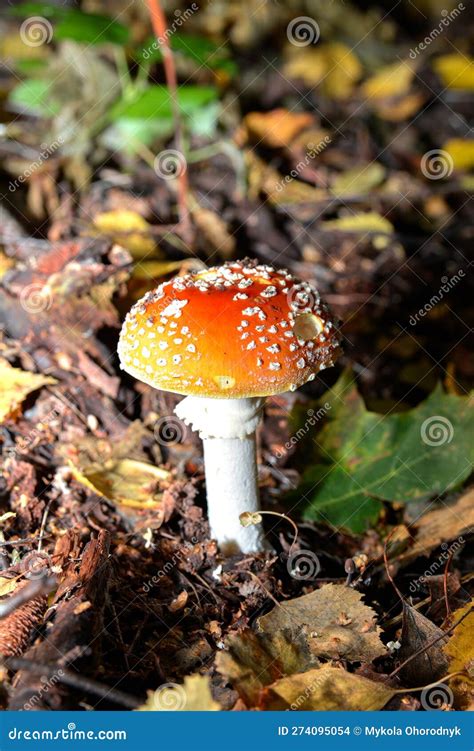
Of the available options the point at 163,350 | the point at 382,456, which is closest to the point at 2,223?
the point at 163,350

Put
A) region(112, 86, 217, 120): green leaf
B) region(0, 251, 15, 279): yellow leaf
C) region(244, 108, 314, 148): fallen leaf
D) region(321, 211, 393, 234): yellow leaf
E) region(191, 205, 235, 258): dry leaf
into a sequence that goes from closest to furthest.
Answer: region(0, 251, 15, 279): yellow leaf → region(112, 86, 217, 120): green leaf → region(191, 205, 235, 258): dry leaf → region(321, 211, 393, 234): yellow leaf → region(244, 108, 314, 148): fallen leaf

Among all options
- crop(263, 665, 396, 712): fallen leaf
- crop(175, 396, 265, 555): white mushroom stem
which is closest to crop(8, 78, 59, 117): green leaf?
crop(175, 396, 265, 555): white mushroom stem

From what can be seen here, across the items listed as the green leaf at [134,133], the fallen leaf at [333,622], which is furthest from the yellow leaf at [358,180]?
the fallen leaf at [333,622]

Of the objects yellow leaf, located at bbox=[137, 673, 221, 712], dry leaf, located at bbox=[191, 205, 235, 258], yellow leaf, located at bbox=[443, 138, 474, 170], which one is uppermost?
yellow leaf, located at bbox=[443, 138, 474, 170]

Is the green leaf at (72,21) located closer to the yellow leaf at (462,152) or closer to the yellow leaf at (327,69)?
the yellow leaf at (327,69)

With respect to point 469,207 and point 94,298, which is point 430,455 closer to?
point 94,298

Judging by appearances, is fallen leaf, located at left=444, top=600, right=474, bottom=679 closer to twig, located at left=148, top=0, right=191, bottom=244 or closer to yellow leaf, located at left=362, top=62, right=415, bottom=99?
twig, located at left=148, top=0, right=191, bottom=244

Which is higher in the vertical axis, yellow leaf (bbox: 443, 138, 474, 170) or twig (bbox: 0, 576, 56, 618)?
yellow leaf (bbox: 443, 138, 474, 170)

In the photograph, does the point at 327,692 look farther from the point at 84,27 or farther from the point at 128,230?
the point at 84,27

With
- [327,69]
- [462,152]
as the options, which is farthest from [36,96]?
[462,152]
